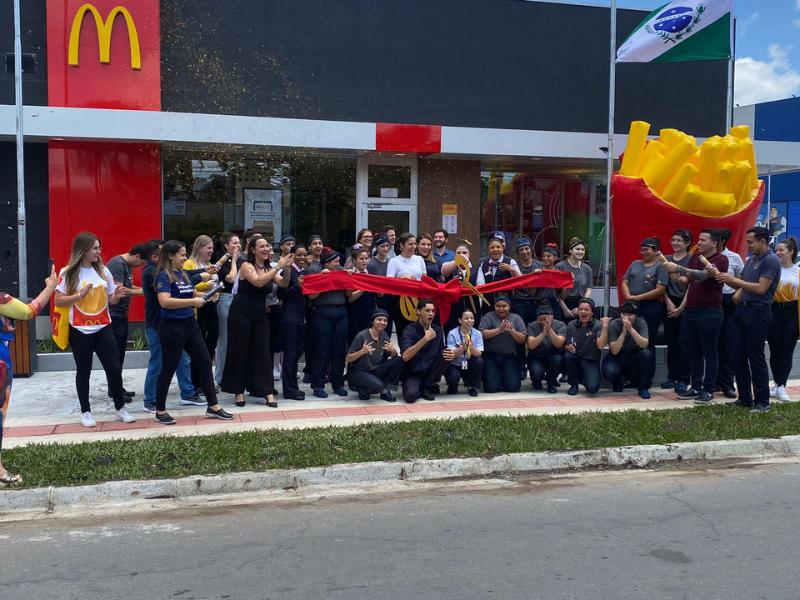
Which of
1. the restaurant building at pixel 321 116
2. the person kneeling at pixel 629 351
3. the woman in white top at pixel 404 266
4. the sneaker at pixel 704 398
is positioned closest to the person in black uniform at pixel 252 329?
the woman in white top at pixel 404 266

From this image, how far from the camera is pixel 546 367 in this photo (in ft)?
31.5

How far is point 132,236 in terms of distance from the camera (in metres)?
12.3

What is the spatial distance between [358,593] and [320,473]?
217 centimetres

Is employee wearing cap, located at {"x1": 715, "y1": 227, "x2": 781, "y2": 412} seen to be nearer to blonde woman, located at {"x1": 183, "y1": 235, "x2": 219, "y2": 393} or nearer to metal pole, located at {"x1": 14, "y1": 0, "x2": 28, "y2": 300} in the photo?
blonde woman, located at {"x1": 183, "y1": 235, "x2": 219, "y2": 393}

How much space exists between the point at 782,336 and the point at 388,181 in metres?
7.12

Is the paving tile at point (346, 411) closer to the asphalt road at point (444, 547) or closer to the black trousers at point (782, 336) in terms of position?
the asphalt road at point (444, 547)

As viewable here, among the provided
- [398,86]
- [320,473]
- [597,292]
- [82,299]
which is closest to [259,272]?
[82,299]

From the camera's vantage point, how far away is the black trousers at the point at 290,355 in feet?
29.2

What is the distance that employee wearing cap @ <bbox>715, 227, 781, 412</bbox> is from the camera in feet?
27.1

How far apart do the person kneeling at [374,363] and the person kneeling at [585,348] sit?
2.14 m

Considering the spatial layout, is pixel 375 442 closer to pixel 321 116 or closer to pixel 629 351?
pixel 629 351

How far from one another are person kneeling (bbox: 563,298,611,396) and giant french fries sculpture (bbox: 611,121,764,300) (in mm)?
1891

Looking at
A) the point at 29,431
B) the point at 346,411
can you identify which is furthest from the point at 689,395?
the point at 29,431

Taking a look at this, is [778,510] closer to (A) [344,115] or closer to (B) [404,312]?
(B) [404,312]
